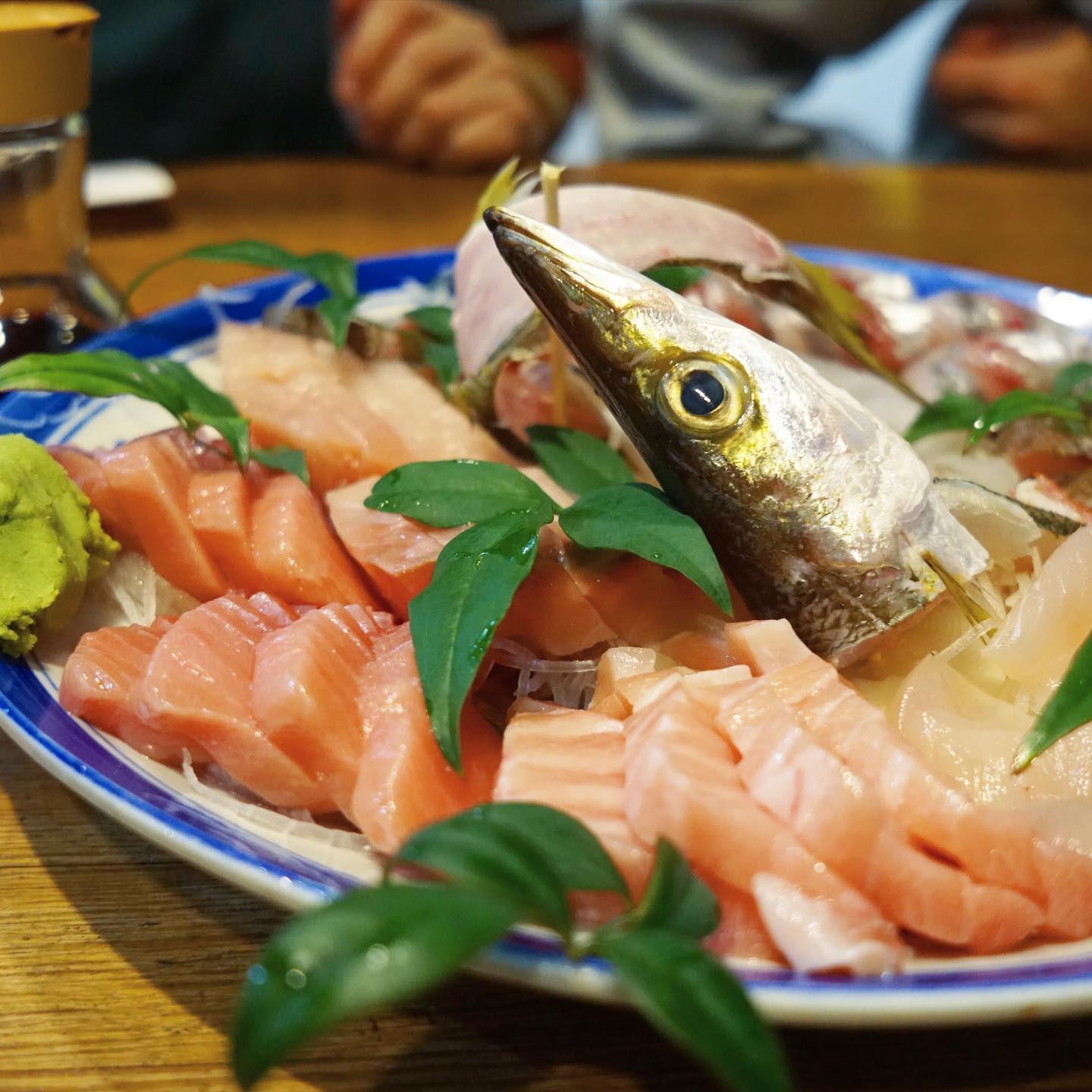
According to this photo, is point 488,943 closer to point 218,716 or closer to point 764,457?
point 218,716

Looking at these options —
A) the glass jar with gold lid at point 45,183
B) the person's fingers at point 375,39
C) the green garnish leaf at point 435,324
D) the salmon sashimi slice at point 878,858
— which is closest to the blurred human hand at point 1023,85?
the person's fingers at point 375,39

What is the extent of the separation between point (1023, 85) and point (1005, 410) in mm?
2650

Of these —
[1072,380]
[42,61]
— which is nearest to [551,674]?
[1072,380]

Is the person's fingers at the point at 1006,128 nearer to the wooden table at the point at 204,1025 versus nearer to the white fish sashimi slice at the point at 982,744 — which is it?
the white fish sashimi slice at the point at 982,744

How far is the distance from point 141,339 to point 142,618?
631 millimetres

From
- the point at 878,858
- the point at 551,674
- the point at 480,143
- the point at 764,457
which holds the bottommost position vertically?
the point at 480,143

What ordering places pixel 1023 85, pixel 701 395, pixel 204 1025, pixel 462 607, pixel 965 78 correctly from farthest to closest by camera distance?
pixel 965 78 < pixel 1023 85 < pixel 701 395 < pixel 462 607 < pixel 204 1025

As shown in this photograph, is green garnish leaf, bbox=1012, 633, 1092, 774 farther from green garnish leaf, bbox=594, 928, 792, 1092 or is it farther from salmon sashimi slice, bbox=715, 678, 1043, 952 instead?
green garnish leaf, bbox=594, 928, 792, 1092

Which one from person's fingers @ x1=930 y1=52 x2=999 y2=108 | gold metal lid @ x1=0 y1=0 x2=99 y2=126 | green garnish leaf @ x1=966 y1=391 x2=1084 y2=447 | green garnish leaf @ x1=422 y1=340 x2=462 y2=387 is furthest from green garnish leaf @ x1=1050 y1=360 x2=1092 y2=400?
person's fingers @ x1=930 y1=52 x2=999 y2=108

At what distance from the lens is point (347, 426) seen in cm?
135

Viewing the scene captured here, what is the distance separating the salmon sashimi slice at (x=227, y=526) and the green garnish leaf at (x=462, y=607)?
0.86 ft

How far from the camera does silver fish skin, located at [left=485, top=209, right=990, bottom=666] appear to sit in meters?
1.03

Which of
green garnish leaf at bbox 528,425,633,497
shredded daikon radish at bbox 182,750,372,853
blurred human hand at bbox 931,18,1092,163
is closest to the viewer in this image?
shredded daikon radish at bbox 182,750,372,853

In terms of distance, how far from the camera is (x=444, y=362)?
161 cm
